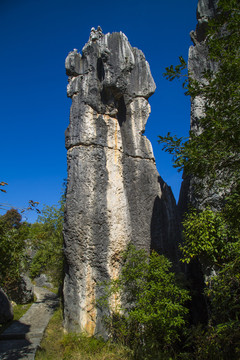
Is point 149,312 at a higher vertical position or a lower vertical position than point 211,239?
lower

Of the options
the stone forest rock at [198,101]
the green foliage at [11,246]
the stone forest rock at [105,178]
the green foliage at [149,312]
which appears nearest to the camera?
the green foliage at [11,246]

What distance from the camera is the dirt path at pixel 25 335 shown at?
27.2 feet

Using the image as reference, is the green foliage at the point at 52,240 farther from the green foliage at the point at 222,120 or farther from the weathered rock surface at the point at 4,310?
the green foliage at the point at 222,120

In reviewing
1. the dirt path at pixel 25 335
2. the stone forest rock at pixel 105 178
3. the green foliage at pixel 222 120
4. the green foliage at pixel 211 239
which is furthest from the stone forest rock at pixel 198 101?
the dirt path at pixel 25 335

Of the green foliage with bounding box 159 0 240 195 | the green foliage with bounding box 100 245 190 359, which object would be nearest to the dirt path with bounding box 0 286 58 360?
the green foliage with bounding box 100 245 190 359

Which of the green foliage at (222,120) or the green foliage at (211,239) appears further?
the green foliage at (211,239)

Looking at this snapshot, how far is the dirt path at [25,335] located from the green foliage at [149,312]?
9.28ft

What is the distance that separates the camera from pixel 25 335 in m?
9.94

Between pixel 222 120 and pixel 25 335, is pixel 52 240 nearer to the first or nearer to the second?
pixel 25 335

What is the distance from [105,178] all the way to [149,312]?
232 inches

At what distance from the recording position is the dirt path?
8.30 meters

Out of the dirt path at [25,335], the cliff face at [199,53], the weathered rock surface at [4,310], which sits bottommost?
the dirt path at [25,335]

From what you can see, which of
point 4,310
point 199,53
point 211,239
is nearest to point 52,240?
point 4,310

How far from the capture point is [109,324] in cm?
955
